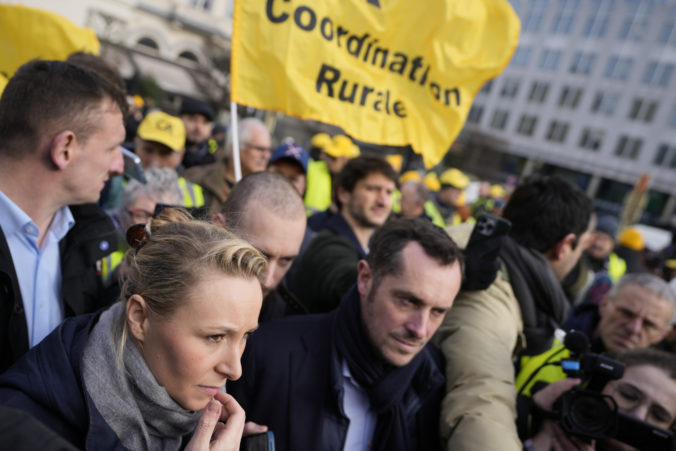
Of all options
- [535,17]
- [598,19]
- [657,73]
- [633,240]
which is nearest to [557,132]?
[657,73]

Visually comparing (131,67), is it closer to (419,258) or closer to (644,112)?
(419,258)

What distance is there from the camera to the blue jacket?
126 cm

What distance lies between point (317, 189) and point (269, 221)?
3.99m

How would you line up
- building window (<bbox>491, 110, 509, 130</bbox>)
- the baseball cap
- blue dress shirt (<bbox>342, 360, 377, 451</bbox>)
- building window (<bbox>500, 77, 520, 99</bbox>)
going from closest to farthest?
blue dress shirt (<bbox>342, 360, 377, 451</bbox>)
the baseball cap
building window (<bbox>500, 77, 520, 99</bbox>)
building window (<bbox>491, 110, 509, 130</bbox>)

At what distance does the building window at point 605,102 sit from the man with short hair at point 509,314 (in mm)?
47111

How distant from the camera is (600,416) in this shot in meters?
1.86

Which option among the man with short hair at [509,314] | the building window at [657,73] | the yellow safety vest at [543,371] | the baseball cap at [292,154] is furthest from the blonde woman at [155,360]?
the building window at [657,73]

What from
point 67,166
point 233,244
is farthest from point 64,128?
point 233,244

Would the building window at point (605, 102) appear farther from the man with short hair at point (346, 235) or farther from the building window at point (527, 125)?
the man with short hair at point (346, 235)

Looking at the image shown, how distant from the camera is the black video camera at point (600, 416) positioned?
182 centimetres

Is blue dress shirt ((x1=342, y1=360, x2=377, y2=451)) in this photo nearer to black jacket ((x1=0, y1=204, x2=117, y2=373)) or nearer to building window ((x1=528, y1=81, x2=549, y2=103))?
black jacket ((x1=0, y1=204, x2=117, y2=373))

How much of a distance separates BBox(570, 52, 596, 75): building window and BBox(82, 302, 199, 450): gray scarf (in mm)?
50972

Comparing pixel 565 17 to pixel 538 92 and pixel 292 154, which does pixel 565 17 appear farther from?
pixel 292 154

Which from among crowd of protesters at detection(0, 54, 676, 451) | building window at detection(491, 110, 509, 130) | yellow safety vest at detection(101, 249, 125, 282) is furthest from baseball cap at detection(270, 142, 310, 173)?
building window at detection(491, 110, 509, 130)
